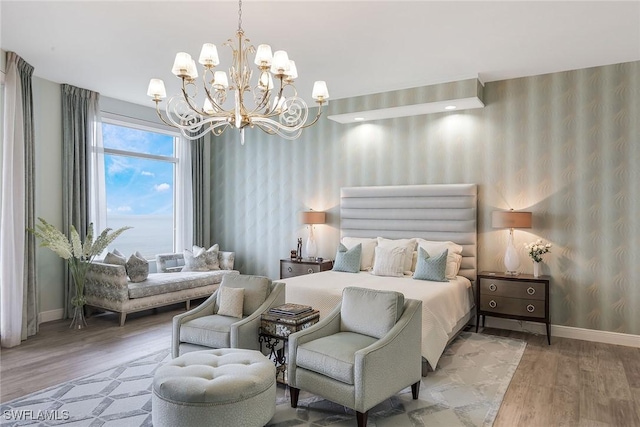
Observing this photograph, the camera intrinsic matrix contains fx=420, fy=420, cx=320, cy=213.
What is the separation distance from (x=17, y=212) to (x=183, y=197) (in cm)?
289

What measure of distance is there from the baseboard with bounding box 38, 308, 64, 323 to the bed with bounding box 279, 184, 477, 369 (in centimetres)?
315

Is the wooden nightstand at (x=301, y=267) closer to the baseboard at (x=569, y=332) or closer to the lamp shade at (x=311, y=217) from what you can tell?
the lamp shade at (x=311, y=217)

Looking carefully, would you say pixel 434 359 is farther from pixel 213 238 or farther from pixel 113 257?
pixel 213 238

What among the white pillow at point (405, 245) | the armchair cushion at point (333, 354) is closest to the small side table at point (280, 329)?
the armchair cushion at point (333, 354)

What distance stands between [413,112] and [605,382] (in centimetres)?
361

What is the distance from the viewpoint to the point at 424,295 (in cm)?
390

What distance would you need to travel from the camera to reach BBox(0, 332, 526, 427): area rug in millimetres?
2791

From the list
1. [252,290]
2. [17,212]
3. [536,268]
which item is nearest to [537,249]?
[536,268]

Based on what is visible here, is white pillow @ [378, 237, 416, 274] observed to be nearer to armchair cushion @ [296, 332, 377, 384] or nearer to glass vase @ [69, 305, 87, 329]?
armchair cushion @ [296, 332, 377, 384]

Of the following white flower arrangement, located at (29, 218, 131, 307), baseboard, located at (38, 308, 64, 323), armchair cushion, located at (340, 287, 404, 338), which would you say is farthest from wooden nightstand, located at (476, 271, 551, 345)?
baseboard, located at (38, 308, 64, 323)

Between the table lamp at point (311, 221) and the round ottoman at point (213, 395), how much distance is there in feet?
11.9

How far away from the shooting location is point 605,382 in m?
3.48

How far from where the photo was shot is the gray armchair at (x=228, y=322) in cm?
331

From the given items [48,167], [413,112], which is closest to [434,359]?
Result: [413,112]
